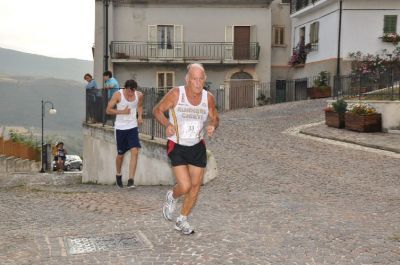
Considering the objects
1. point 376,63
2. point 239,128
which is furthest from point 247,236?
point 376,63

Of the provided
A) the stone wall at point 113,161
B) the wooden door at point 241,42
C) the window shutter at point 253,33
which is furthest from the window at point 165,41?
the stone wall at point 113,161

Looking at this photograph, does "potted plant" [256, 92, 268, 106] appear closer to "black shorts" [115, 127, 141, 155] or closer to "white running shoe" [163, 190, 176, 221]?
"black shorts" [115, 127, 141, 155]

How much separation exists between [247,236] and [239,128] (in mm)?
11836

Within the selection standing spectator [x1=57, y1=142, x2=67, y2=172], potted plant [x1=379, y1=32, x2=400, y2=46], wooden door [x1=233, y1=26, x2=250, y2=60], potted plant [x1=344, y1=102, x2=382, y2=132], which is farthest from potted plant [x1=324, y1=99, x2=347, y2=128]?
wooden door [x1=233, y1=26, x2=250, y2=60]

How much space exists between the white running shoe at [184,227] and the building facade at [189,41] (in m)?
24.7

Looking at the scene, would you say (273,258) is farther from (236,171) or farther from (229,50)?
(229,50)

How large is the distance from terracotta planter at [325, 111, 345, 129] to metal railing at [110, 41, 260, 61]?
50.4ft

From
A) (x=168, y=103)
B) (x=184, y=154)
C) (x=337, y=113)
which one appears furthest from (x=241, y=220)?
(x=337, y=113)

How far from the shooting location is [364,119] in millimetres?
14430

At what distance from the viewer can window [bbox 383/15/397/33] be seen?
26.9 m

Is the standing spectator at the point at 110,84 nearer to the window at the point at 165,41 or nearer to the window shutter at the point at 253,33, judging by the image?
the window at the point at 165,41

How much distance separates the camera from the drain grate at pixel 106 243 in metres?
5.02

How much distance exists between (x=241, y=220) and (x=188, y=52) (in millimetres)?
25647

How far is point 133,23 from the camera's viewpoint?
99.9 feet
